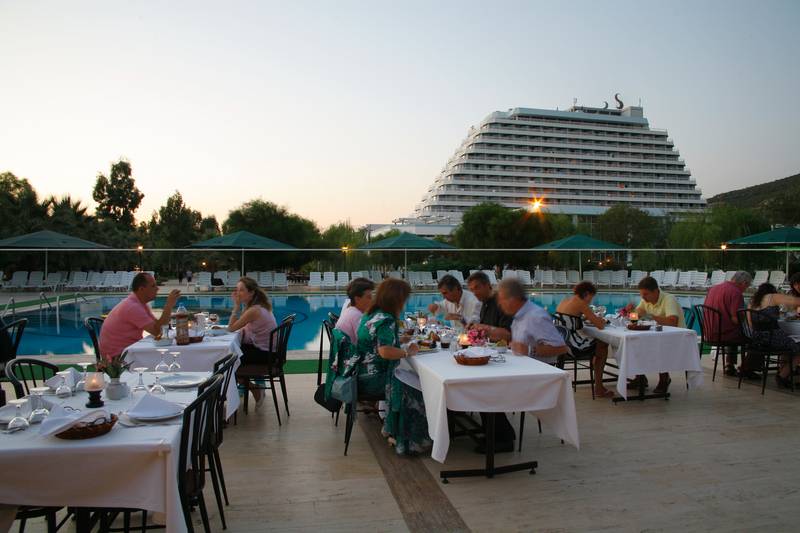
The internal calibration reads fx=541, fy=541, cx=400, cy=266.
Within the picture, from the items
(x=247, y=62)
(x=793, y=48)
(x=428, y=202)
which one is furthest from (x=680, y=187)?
(x=247, y=62)

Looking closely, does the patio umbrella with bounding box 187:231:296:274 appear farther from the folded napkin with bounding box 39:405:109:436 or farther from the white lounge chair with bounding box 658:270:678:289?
the white lounge chair with bounding box 658:270:678:289

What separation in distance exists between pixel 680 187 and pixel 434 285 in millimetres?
113287

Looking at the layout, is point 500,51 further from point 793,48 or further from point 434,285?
point 434,285

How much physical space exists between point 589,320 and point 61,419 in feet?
14.9

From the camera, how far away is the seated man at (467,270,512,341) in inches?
176

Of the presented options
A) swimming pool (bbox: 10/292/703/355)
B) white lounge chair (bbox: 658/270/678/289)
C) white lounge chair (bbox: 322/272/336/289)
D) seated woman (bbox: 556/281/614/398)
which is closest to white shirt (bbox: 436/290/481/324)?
seated woman (bbox: 556/281/614/398)

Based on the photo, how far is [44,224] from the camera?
24.8m

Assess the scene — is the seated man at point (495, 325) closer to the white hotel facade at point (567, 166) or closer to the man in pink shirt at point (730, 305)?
the man in pink shirt at point (730, 305)

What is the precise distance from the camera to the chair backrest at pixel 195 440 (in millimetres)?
2162

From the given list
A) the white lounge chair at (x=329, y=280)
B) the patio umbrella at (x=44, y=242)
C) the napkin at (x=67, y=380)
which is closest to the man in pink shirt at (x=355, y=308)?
the napkin at (x=67, y=380)

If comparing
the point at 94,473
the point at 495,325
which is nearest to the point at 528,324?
the point at 495,325

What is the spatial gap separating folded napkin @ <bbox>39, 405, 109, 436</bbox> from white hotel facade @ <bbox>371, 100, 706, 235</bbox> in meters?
93.4

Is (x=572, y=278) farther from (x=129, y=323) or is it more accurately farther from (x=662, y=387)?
(x=129, y=323)

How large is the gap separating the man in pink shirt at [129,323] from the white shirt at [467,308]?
291 cm
